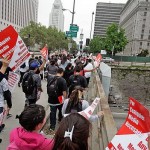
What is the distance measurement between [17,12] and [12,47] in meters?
143

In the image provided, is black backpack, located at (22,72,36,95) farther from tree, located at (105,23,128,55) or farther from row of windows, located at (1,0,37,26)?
row of windows, located at (1,0,37,26)

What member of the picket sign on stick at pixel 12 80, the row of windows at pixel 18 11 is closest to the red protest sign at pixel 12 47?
the picket sign on stick at pixel 12 80

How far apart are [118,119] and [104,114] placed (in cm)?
1491

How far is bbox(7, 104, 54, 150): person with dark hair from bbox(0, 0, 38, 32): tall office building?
108196mm

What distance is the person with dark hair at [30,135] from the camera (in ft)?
8.40

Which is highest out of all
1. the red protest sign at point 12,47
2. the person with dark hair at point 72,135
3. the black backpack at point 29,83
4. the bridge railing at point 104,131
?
the red protest sign at point 12,47

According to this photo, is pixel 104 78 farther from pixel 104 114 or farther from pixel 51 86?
pixel 104 114

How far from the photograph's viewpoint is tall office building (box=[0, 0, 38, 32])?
121 metres

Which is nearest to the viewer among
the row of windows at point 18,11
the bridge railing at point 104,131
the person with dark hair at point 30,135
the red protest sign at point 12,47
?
the person with dark hair at point 30,135

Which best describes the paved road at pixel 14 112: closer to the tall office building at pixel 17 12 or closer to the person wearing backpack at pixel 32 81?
the person wearing backpack at pixel 32 81

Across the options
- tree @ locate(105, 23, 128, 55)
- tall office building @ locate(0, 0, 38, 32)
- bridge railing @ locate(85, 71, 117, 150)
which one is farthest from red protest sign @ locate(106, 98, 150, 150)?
tall office building @ locate(0, 0, 38, 32)

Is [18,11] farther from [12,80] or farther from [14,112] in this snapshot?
[12,80]

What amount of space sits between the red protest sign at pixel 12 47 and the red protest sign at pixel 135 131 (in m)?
3.38

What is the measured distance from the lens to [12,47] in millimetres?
5293
